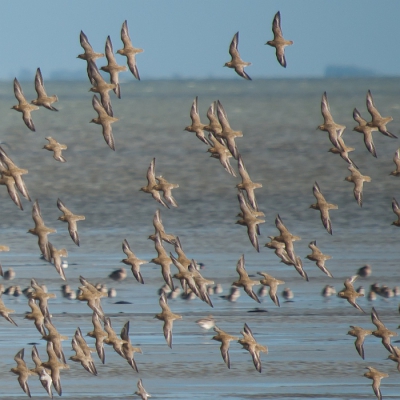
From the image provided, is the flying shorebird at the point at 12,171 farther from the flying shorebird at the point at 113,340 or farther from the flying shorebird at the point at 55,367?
the flying shorebird at the point at 55,367

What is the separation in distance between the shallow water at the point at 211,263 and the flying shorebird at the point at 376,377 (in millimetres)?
283

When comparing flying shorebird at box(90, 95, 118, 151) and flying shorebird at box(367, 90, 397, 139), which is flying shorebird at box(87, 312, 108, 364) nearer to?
flying shorebird at box(90, 95, 118, 151)

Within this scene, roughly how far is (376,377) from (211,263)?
392 inches

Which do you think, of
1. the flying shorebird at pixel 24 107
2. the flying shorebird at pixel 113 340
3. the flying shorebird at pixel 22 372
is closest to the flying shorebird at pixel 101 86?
the flying shorebird at pixel 24 107

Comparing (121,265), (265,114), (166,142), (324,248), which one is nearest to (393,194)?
(324,248)

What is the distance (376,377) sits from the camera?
1947 centimetres

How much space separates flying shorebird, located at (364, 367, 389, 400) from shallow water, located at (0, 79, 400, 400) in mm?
283

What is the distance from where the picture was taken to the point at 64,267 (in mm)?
28625

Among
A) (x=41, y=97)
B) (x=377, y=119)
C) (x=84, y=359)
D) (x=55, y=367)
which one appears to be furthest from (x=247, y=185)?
(x=55, y=367)

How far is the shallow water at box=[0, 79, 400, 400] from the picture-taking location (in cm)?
2069

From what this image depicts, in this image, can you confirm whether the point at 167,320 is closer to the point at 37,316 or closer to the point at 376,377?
the point at 37,316

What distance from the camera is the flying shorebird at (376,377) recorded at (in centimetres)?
1922

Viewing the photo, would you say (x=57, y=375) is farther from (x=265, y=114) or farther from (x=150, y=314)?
(x=265, y=114)

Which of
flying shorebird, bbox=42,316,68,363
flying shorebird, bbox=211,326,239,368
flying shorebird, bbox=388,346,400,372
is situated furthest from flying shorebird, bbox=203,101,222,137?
flying shorebird, bbox=388,346,400,372
